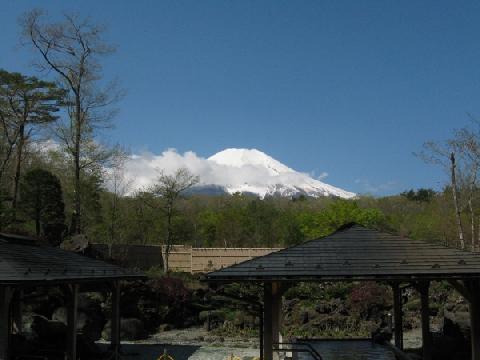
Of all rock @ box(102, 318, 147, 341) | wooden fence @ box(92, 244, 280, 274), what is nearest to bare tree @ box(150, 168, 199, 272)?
wooden fence @ box(92, 244, 280, 274)

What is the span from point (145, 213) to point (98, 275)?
31.9 meters

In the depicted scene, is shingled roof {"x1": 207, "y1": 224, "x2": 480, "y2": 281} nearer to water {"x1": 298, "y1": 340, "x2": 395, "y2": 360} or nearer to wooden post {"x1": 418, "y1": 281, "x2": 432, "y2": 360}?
wooden post {"x1": 418, "y1": 281, "x2": 432, "y2": 360}

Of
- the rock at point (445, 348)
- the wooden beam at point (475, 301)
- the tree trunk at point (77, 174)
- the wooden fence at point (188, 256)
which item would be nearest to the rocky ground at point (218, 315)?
the rock at point (445, 348)

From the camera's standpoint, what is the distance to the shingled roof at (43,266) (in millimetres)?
10930

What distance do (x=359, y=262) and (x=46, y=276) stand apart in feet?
21.0

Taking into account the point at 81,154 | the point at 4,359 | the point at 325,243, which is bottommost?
the point at 4,359

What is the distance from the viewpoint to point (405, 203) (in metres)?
82.9

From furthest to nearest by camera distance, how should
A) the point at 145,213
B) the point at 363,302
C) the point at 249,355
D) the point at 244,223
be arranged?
the point at 244,223
the point at 145,213
the point at 363,302
the point at 249,355

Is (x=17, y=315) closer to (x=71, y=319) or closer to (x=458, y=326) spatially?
(x=71, y=319)

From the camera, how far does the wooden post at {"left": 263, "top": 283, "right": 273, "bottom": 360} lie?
396 inches

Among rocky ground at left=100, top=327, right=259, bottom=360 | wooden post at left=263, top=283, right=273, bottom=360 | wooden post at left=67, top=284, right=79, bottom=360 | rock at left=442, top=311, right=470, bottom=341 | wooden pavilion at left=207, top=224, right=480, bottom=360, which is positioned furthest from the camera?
rocky ground at left=100, top=327, right=259, bottom=360

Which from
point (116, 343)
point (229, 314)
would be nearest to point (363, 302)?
point (229, 314)

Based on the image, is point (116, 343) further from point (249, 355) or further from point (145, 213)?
point (145, 213)

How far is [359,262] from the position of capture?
35.3 ft
